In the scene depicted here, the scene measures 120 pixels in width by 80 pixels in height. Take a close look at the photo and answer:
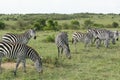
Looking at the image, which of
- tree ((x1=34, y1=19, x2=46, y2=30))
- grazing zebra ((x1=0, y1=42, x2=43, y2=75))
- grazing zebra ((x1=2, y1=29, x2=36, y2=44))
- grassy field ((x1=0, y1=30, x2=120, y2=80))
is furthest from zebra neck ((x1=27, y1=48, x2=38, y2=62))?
tree ((x1=34, y1=19, x2=46, y2=30))

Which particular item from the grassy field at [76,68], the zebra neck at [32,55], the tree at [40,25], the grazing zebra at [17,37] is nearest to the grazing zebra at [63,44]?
the grassy field at [76,68]

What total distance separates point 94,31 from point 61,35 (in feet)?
17.1

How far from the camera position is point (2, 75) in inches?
456

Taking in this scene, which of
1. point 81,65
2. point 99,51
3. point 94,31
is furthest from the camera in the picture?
point 94,31

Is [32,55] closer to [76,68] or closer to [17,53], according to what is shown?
[17,53]

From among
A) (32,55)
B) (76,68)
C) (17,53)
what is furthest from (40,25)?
(17,53)

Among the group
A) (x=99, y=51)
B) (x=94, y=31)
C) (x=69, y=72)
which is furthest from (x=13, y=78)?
(x=94, y=31)

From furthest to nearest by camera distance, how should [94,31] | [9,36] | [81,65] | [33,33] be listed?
[94,31] → [33,33] → [9,36] → [81,65]

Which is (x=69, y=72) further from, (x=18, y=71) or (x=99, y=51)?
(x=99, y=51)

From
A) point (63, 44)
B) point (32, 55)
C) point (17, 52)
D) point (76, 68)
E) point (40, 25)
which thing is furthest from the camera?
point (40, 25)

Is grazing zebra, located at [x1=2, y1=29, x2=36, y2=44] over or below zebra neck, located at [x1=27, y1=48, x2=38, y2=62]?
over

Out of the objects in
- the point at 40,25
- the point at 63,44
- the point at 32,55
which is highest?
the point at 40,25

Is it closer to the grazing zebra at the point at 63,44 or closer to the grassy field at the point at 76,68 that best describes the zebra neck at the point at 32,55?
the grassy field at the point at 76,68

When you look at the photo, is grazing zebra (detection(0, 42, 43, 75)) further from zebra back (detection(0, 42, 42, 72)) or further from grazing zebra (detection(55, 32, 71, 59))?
grazing zebra (detection(55, 32, 71, 59))
